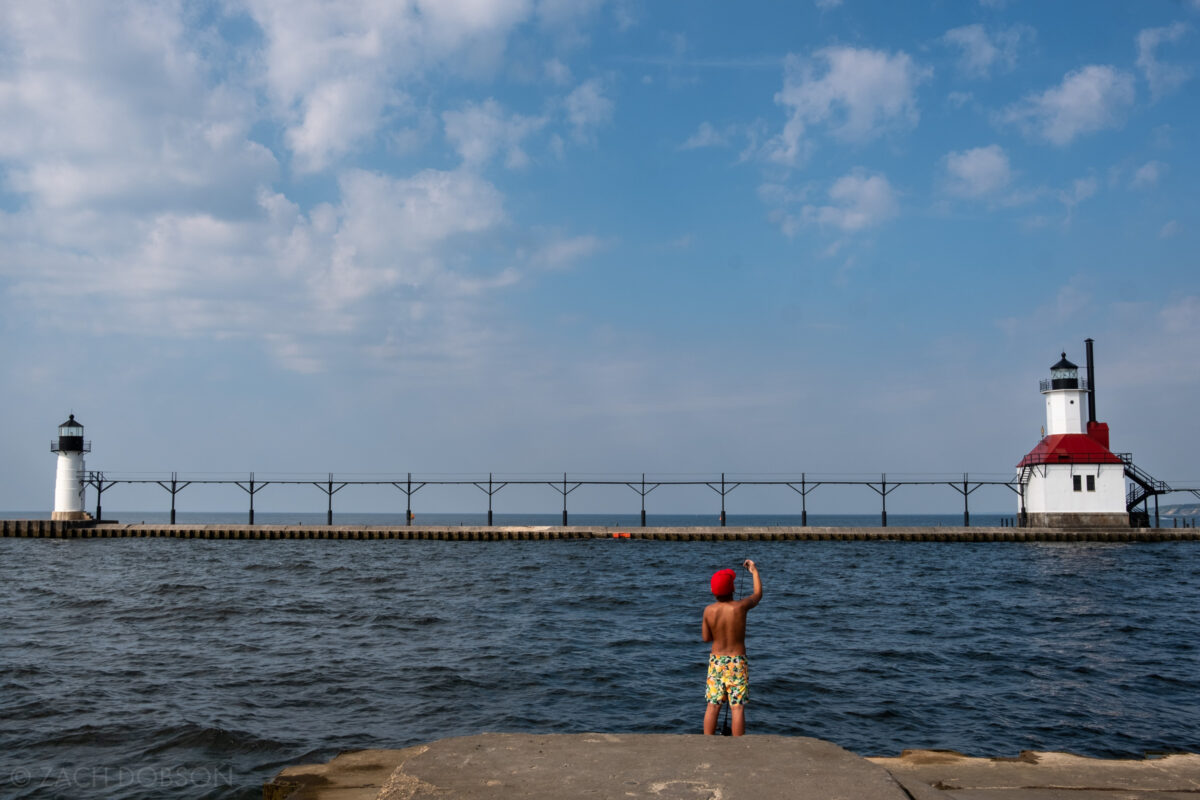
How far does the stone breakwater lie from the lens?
5606 cm

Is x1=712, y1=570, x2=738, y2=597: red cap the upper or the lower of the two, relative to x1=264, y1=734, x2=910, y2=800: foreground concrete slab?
upper

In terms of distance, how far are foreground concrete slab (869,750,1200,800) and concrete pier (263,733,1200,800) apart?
0.04ft

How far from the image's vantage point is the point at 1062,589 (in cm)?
2870

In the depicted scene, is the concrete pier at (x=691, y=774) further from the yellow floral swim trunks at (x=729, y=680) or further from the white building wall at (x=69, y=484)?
the white building wall at (x=69, y=484)

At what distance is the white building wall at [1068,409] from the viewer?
175ft

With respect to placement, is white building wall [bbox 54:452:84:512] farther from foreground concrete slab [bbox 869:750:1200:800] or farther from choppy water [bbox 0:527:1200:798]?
foreground concrete slab [bbox 869:750:1200:800]

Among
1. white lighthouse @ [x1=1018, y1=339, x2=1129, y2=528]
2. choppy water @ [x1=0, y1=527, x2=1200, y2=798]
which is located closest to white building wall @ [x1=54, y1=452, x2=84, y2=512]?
choppy water @ [x1=0, y1=527, x2=1200, y2=798]

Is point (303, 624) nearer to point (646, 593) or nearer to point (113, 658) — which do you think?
point (113, 658)

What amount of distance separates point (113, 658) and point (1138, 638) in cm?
2204

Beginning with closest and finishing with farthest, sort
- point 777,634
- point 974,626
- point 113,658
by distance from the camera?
1. point 113,658
2. point 777,634
3. point 974,626

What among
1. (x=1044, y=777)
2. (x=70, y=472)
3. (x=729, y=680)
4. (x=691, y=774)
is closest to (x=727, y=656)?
(x=729, y=680)

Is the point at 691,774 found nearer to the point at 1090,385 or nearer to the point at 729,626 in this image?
the point at 729,626

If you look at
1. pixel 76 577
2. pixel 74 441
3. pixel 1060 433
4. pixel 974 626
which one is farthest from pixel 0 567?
pixel 1060 433

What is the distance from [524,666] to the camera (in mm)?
15258
